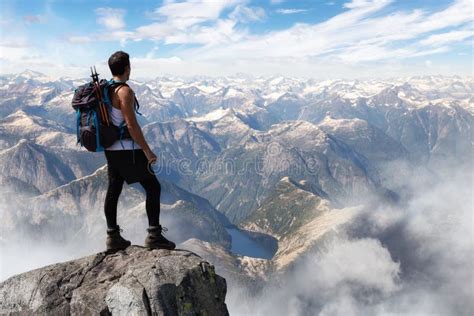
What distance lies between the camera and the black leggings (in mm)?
16938

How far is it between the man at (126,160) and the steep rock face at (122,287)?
2.90ft

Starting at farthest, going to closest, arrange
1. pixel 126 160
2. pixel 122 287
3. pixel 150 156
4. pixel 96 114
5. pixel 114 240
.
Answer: pixel 114 240
pixel 126 160
pixel 150 156
pixel 122 287
pixel 96 114

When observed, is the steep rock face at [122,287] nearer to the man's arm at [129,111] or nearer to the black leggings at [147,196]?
the black leggings at [147,196]

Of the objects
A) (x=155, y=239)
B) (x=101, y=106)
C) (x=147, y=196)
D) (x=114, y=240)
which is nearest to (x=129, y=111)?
(x=101, y=106)

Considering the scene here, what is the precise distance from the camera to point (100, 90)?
15102 millimetres

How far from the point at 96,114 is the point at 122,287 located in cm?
646

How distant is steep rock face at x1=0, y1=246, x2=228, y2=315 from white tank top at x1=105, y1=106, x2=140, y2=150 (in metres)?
4.68

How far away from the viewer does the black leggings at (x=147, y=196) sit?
16938 millimetres

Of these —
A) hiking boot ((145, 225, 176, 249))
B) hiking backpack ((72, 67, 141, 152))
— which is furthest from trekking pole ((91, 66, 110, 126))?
hiking boot ((145, 225, 176, 249))

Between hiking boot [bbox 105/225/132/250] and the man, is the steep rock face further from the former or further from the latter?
the man

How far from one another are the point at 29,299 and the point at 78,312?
2.78 m

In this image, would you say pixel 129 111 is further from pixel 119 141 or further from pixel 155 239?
pixel 155 239

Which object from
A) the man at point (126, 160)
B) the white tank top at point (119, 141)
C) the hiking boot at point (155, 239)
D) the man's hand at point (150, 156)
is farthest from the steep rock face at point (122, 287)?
the white tank top at point (119, 141)

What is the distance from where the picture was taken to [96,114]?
15.1 metres
